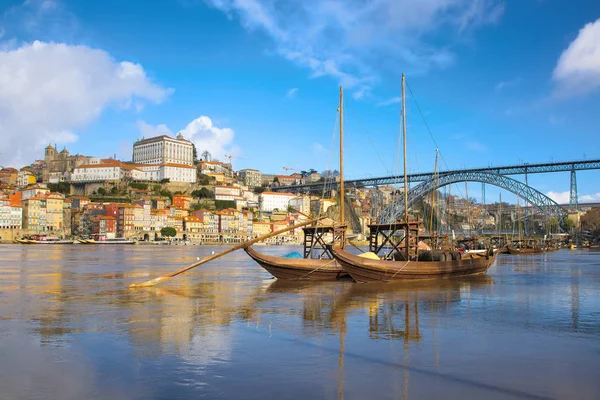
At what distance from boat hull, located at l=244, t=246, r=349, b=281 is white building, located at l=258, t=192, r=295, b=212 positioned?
138m

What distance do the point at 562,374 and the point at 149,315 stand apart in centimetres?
971

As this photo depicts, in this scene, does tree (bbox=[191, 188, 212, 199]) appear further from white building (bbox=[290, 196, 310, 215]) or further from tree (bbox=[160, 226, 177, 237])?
tree (bbox=[160, 226, 177, 237])

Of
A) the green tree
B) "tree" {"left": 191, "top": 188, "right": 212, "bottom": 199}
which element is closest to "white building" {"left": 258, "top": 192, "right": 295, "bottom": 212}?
"tree" {"left": 191, "top": 188, "right": 212, "bottom": 199}

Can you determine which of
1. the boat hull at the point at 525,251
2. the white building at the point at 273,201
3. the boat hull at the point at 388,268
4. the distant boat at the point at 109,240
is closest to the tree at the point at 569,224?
the boat hull at the point at 525,251

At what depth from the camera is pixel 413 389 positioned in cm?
803

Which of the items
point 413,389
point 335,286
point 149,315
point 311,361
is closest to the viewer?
point 413,389

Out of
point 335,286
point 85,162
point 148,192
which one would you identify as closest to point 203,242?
point 148,192

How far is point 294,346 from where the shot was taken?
10.7m

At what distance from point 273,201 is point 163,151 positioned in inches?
1380

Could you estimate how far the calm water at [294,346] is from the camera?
8070 millimetres

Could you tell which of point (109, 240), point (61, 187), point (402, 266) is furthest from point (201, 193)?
point (402, 266)

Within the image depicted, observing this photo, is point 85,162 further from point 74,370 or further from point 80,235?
point 74,370

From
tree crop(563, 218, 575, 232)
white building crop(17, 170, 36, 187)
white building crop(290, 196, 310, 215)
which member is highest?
white building crop(17, 170, 36, 187)

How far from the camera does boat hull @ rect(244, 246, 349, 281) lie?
24578 mm
